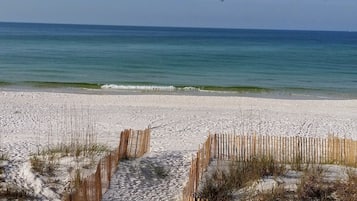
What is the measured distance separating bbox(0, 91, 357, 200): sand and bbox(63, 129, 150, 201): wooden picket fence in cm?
27

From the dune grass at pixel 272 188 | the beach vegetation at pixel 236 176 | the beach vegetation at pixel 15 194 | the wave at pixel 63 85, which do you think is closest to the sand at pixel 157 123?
the beach vegetation at pixel 15 194

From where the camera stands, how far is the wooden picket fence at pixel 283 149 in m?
13.4

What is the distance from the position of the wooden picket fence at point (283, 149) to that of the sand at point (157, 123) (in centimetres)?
83

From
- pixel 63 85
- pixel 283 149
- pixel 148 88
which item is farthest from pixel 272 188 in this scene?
pixel 63 85

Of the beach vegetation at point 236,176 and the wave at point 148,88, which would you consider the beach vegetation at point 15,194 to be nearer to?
the beach vegetation at point 236,176

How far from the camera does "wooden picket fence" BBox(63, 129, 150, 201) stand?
902cm

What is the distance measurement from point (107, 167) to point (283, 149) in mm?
4594

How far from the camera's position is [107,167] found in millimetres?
11336

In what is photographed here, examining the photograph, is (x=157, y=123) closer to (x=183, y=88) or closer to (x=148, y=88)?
(x=148, y=88)

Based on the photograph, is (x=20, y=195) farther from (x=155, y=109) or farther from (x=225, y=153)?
(x=155, y=109)

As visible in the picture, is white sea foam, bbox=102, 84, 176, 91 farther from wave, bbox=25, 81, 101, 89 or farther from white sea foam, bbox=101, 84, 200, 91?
wave, bbox=25, 81, 101, 89

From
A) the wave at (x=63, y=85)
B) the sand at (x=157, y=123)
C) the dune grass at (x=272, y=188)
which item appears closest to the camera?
the dune grass at (x=272, y=188)

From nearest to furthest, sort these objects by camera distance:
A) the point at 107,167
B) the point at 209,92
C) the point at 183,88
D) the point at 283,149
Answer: the point at 107,167 < the point at 283,149 < the point at 209,92 < the point at 183,88

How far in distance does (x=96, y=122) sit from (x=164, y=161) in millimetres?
7065
